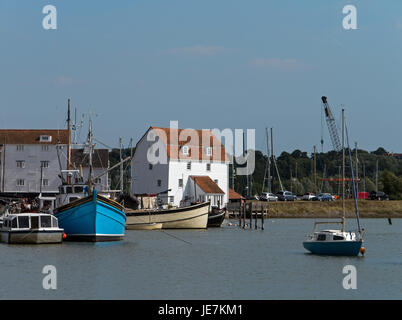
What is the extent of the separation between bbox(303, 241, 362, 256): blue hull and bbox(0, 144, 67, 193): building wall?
7782 cm

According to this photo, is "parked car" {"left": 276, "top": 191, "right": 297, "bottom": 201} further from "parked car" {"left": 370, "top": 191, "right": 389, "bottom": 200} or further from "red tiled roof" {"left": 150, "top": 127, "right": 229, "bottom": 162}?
"red tiled roof" {"left": 150, "top": 127, "right": 229, "bottom": 162}

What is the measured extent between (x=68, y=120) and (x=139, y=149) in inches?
1720

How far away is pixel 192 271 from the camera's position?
4800 centimetres

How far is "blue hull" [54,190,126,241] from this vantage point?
62.7m

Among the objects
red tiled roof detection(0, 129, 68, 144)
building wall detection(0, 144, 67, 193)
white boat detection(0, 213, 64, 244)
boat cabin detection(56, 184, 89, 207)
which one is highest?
red tiled roof detection(0, 129, 68, 144)

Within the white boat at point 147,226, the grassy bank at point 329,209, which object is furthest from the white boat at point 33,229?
the grassy bank at point 329,209

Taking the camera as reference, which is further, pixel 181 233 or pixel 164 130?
pixel 164 130

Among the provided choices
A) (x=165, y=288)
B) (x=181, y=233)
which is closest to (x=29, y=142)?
(x=181, y=233)

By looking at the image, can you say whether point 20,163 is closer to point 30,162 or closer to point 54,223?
point 30,162

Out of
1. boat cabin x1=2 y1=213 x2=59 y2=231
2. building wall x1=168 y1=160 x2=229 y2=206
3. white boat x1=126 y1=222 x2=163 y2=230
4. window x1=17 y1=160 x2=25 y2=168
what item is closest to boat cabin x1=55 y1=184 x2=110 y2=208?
boat cabin x1=2 y1=213 x2=59 y2=231

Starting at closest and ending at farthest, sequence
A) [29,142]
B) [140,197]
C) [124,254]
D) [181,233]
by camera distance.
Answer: [124,254], [181,233], [140,197], [29,142]

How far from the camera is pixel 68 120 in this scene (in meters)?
76.1

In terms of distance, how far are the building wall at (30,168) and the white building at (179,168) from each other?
639 inches
